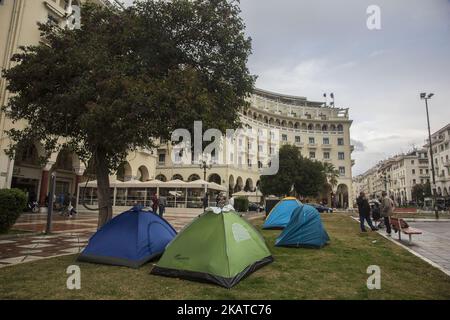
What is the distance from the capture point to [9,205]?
11398mm

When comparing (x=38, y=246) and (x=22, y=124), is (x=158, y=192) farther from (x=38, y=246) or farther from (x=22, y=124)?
(x=38, y=246)

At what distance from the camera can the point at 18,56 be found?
33.0 feet

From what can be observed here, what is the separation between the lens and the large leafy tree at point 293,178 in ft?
119

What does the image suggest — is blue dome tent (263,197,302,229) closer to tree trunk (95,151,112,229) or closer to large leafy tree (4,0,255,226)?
large leafy tree (4,0,255,226)

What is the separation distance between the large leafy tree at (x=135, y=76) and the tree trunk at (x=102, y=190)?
32 millimetres

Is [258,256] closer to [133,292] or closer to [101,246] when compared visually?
[133,292]

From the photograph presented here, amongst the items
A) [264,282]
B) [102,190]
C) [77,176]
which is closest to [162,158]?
[77,176]

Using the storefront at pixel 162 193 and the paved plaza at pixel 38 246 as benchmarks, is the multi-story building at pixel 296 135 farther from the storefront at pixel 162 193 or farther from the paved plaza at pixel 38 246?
the paved plaza at pixel 38 246

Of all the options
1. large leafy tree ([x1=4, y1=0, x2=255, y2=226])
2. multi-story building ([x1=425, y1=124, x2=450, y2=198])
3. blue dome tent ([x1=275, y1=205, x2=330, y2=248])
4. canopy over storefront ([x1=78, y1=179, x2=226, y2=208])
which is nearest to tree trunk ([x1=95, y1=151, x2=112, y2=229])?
large leafy tree ([x1=4, y1=0, x2=255, y2=226])

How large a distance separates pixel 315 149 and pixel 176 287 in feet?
206

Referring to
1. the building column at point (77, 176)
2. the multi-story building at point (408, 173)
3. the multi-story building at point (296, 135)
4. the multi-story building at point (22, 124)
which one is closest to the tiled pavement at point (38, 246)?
the multi-story building at point (22, 124)
